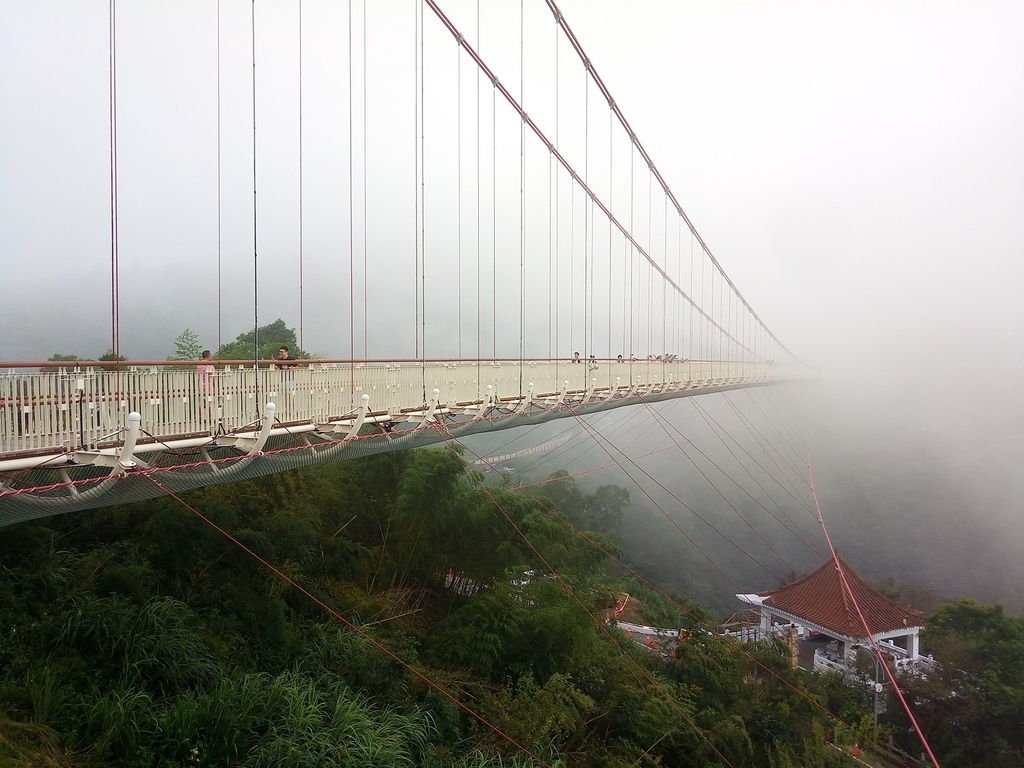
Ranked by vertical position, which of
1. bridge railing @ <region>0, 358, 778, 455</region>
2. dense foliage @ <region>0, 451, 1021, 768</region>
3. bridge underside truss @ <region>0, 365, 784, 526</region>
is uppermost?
bridge railing @ <region>0, 358, 778, 455</region>

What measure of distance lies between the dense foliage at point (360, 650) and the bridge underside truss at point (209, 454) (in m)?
1.71

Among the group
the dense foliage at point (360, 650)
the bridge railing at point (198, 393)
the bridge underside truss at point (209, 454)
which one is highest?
the bridge railing at point (198, 393)

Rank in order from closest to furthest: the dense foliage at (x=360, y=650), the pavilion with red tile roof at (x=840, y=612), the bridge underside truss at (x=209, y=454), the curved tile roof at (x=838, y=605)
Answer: the bridge underside truss at (x=209, y=454), the dense foliage at (x=360, y=650), the pavilion with red tile roof at (x=840, y=612), the curved tile roof at (x=838, y=605)

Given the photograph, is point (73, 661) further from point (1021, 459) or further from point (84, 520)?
point (1021, 459)

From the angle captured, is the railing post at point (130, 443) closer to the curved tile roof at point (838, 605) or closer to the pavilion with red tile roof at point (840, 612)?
the pavilion with red tile roof at point (840, 612)

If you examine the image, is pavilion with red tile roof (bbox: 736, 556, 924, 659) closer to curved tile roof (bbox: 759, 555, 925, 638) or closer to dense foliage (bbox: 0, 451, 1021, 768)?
curved tile roof (bbox: 759, 555, 925, 638)

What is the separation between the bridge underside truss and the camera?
10.2 feet

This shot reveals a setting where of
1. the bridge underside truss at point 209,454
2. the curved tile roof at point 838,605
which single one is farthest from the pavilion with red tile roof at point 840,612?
the bridge underside truss at point 209,454

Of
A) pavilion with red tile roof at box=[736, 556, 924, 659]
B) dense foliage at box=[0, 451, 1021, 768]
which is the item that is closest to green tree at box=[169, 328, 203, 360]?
dense foliage at box=[0, 451, 1021, 768]

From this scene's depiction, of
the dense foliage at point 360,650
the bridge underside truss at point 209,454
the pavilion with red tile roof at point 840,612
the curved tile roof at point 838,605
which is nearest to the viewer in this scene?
the bridge underside truss at point 209,454

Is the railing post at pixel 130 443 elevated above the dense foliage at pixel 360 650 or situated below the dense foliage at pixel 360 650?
above

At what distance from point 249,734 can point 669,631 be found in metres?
9.14

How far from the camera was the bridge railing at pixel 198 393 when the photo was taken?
3.18 m

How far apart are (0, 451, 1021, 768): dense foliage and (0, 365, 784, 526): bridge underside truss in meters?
1.71
